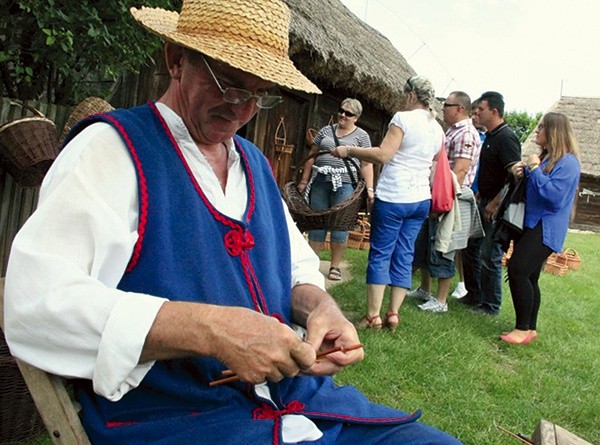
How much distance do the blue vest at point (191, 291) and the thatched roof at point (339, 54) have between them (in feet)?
16.3

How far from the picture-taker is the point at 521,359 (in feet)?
15.8

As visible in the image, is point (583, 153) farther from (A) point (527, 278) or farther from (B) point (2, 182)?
(B) point (2, 182)

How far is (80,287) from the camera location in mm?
1225

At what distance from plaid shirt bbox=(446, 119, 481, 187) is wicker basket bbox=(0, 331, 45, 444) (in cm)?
405

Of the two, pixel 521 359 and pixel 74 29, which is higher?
pixel 74 29

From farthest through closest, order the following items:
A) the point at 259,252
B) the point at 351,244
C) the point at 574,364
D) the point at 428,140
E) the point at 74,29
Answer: the point at 351,244
the point at 574,364
the point at 428,140
the point at 74,29
the point at 259,252

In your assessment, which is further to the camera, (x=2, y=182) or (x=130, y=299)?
(x=2, y=182)

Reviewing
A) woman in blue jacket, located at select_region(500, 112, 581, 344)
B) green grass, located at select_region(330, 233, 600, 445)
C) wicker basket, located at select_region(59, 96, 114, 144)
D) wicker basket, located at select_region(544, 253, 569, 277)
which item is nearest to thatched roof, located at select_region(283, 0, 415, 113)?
green grass, located at select_region(330, 233, 600, 445)

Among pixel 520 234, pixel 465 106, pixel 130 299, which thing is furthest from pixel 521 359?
pixel 130 299

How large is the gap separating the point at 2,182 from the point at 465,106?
3.81m

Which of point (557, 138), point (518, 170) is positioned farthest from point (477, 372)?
point (557, 138)

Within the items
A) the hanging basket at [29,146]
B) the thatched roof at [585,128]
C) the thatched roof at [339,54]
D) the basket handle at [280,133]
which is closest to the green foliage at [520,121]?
the thatched roof at [585,128]

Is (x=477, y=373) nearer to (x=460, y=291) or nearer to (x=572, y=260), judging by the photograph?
(x=460, y=291)

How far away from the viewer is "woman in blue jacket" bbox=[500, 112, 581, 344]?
15.3ft
